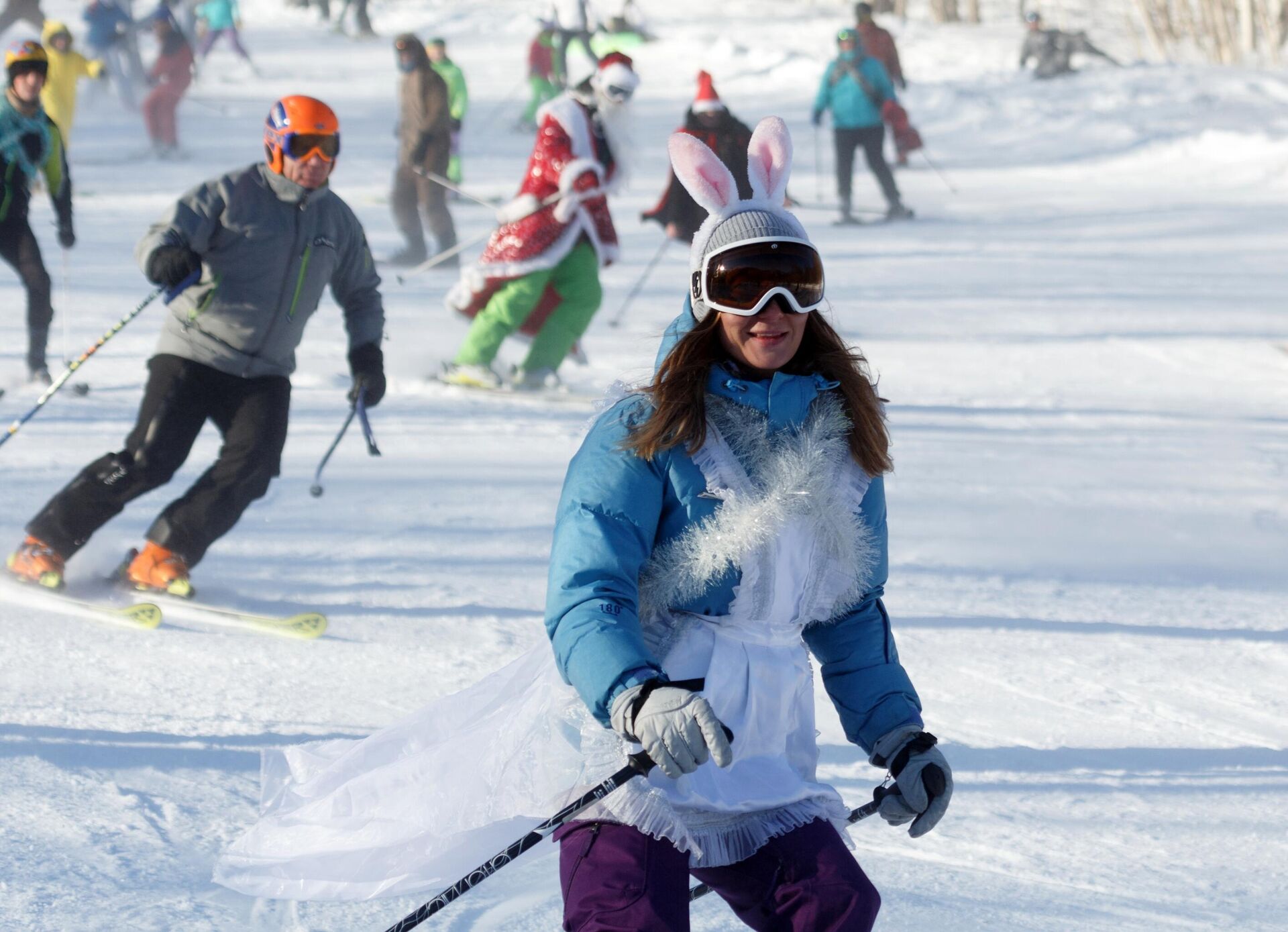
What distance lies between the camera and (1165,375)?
8562 millimetres

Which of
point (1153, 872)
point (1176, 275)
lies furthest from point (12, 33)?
point (1153, 872)

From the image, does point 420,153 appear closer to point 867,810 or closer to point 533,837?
point 867,810

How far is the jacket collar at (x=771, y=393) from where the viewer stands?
7.09 feet

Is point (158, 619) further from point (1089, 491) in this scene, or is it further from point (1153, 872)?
point (1089, 491)

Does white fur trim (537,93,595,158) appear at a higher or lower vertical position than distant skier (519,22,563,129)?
higher

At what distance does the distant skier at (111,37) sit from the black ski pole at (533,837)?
16947mm

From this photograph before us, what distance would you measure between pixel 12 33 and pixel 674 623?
30086mm

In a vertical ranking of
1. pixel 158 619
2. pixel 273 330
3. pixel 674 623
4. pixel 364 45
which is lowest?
pixel 364 45

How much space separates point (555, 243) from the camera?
7461mm

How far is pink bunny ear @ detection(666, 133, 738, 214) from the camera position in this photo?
2.23m

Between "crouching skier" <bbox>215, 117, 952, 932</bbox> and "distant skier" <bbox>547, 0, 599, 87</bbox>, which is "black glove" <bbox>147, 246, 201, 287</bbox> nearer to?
"crouching skier" <bbox>215, 117, 952, 932</bbox>

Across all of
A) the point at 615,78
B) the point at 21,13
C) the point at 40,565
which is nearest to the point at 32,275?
the point at 615,78

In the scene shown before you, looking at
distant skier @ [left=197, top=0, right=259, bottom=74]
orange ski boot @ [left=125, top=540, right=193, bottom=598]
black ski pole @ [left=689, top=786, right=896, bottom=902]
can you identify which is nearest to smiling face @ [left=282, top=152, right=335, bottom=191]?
orange ski boot @ [left=125, top=540, right=193, bottom=598]

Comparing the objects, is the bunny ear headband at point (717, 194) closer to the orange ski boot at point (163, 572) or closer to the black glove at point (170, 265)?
the black glove at point (170, 265)
